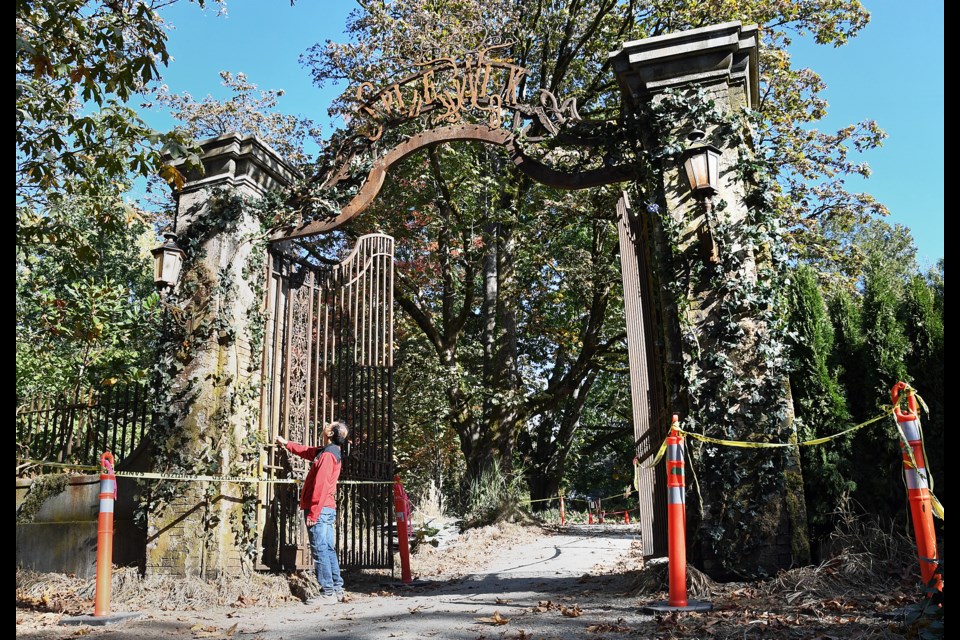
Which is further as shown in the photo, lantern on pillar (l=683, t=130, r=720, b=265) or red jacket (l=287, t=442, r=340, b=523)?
red jacket (l=287, t=442, r=340, b=523)

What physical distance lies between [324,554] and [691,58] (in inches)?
234

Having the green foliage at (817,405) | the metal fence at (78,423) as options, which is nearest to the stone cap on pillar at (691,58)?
the green foliage at (817,405)

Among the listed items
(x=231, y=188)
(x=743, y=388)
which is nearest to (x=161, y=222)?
(x=231, y=188)

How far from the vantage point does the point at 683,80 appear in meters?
6.85

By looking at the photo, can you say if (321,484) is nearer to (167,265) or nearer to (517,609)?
(517,609)

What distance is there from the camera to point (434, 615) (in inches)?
219

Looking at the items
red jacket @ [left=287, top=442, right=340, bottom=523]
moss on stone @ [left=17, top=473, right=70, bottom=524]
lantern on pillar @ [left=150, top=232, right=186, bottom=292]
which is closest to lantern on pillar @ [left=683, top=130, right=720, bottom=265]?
red jacket @ [left=287, top=442, right=340, bottom=523]

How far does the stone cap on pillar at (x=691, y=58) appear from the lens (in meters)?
6.65

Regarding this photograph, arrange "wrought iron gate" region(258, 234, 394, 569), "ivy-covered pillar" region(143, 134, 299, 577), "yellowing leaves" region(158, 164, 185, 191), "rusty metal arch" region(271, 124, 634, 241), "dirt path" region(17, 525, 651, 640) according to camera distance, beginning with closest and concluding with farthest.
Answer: "dirt path" region(17, 525, 651, 640) → "yellowing leaves" region(158, 164, 185, 191) → "ivy-covered pillar" region(143, 134, 299, 577) → "rusty metal arch" region(271, 124, 634, 241) → "wrought iron gate" region(258, 234, 394, 569)

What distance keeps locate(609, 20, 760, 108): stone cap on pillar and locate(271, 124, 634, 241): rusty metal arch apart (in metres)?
0.94

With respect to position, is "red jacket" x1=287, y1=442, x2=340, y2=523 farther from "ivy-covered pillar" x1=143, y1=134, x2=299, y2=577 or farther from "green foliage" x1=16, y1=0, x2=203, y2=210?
"green foliage" x1=16, y1=0, x2=203, y2=210

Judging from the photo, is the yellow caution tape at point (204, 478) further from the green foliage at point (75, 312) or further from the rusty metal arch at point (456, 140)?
the rusty metal arch at point (456, 140)

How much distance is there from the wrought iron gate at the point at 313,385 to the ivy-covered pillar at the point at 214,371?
0.24 metres

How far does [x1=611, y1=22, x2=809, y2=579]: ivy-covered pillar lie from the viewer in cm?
585
